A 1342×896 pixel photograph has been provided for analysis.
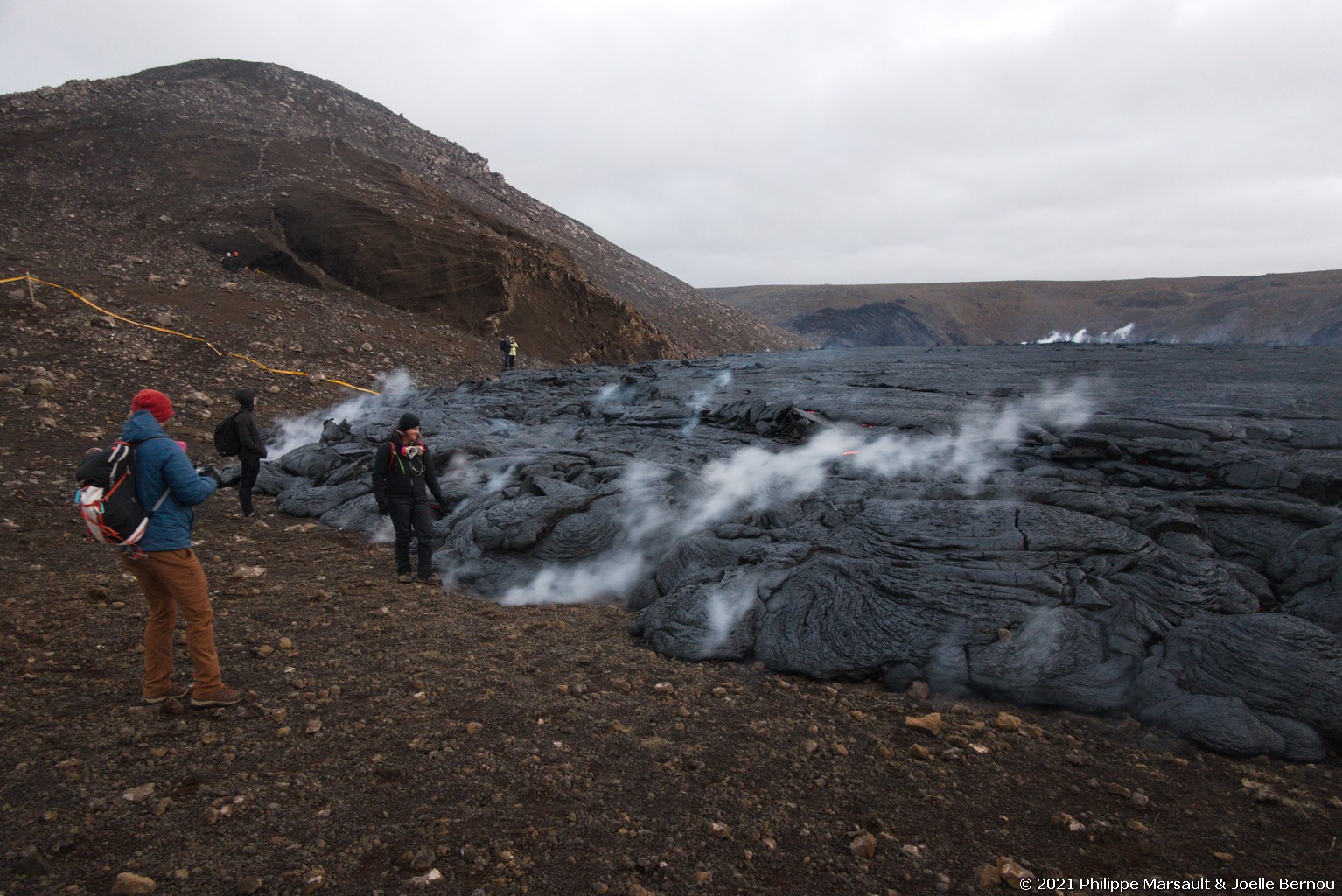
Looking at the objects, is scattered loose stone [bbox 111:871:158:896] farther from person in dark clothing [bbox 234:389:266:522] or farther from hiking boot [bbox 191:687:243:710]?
person in dark clothing [bbox 234:389:266:522]

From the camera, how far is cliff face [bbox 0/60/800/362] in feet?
70.6

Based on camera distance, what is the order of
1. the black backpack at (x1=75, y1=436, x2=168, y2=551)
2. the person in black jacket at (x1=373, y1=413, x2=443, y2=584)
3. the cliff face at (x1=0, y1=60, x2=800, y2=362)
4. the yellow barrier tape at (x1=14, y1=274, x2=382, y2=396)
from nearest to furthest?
the black backpack at (x1=75, y1=436, x2=168, y2=551) < the person in black jacket at (x1=373, y1=413, x2=443, y2=584) < the yellow barrier tape at (x1=14, y1=274, x2=382, y2=396) < the cliff face at (x1=0, y1=60, x2=800, y2=362)

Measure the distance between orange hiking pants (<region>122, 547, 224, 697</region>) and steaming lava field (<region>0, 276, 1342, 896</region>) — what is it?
0.24 metres

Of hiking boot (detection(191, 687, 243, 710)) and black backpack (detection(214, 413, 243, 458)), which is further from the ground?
black backpack (detection(214, 413, 243, 458))

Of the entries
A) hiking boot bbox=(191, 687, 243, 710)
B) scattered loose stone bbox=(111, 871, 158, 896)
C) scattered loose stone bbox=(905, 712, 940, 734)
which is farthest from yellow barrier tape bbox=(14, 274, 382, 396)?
scattered loose stone bbox=(905, 712, 940, 734)

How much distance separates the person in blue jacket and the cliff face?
60.8ft

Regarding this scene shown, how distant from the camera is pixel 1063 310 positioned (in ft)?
260

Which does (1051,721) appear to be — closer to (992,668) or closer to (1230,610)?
(992,668)

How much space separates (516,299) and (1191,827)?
84.8 feet

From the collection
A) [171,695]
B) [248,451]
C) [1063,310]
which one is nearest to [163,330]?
[248,451]

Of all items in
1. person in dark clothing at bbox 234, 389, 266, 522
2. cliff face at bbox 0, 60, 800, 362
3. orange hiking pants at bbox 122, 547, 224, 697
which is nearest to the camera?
orange hiking pants at bbox 122, 547, 224, 697

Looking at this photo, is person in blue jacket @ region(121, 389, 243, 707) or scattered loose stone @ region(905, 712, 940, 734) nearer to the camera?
person in blue jacket @ region(121, 389, 243, 707)

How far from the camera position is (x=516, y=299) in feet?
86.8

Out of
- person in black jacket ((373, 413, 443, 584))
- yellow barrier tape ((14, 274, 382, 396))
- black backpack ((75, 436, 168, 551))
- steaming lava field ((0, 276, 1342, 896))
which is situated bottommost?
steaming lava field ((0, 276, 1342, 896))
